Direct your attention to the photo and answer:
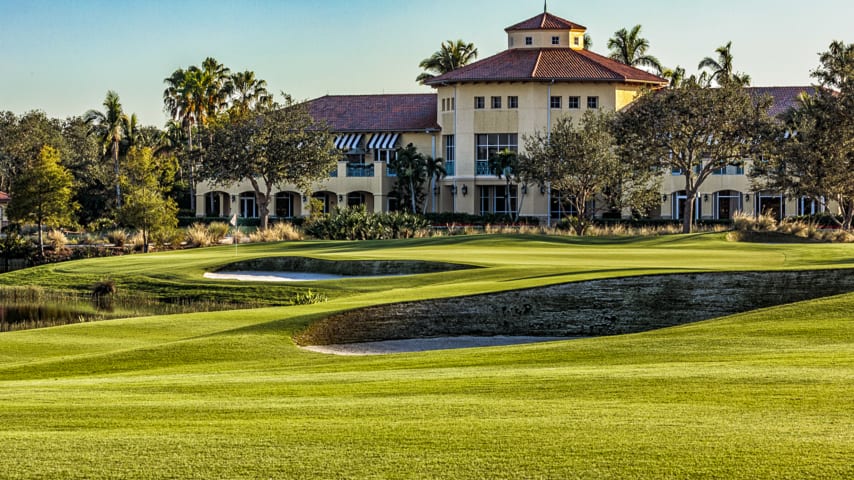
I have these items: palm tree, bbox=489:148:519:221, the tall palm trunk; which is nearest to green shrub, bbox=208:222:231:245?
the tall palm trunk

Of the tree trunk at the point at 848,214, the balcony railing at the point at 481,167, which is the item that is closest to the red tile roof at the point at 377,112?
the balcony railing at the point at 481,167

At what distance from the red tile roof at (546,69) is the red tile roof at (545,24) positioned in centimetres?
146

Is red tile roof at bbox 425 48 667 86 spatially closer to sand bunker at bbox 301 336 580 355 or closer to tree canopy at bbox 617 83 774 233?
tree canopy at bbox 617 83 774 233

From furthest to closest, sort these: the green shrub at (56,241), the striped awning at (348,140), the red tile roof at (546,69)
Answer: the striped awning at (348,140) → the red tile roof at (546,69) → the green shrub at (56,241)

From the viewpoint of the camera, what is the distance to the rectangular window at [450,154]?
2899 inches

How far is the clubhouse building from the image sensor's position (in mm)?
70938

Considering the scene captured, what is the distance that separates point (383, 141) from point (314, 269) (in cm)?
4124

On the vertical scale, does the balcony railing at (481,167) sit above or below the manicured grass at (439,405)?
above

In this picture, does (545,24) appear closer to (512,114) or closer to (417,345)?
(512,114)

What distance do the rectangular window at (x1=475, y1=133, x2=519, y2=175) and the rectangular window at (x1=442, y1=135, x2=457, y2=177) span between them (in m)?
1.46

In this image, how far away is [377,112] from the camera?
3100 inches

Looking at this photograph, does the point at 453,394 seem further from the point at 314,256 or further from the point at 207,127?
the point at 207,127

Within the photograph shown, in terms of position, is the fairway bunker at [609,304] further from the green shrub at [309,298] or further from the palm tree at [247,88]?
the palm tree at [247,88]

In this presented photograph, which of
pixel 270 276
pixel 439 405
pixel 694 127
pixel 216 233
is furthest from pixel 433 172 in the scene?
pixel 439 405
